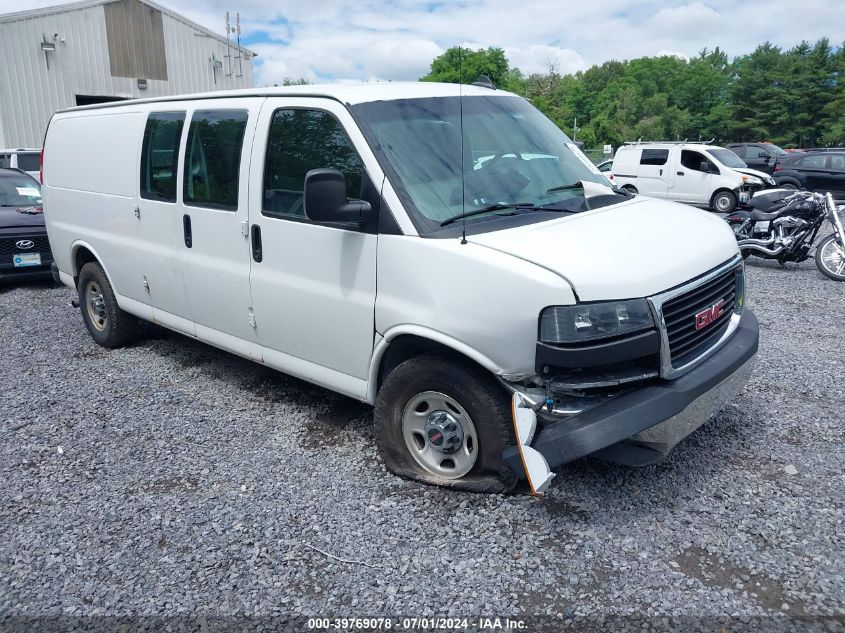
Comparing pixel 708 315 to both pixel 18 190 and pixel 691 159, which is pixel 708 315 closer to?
pixel 18 190

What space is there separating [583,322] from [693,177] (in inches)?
649

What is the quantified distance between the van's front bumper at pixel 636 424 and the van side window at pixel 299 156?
165 centimetres

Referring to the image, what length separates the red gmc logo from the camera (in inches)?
137

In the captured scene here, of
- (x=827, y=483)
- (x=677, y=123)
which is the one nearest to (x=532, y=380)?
(x=827, y=483)

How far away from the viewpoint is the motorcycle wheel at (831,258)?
9.38 meters

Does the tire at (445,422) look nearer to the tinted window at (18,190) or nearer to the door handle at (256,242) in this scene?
the door handle at (256,242)

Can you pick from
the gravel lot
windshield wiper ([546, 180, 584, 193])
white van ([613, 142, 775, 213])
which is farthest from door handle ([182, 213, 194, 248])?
white van ([613, 142, 775, 213])

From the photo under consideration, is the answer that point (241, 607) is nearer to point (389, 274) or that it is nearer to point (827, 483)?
point (389, 274)

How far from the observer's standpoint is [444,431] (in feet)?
11.8

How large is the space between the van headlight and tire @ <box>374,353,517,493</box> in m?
0.46

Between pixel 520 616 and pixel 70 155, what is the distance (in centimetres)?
583

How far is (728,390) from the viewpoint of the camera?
3.60 meters

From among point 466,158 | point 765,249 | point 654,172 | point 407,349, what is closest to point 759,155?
point 654,172

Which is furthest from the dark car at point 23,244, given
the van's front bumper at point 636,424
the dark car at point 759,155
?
the dark car at point 759,155
